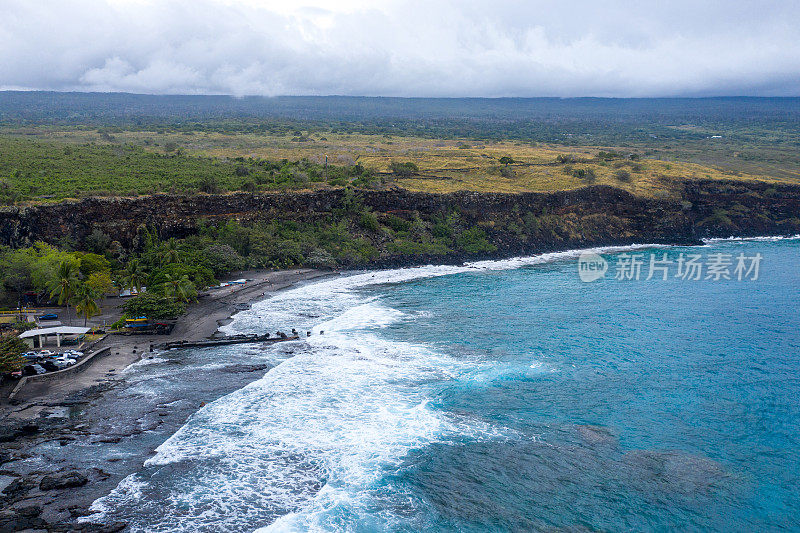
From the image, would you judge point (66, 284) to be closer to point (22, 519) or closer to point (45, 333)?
point (45, 333)

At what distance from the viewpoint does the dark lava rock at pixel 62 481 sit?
24.7 metres

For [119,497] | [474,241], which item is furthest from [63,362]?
[474,241]

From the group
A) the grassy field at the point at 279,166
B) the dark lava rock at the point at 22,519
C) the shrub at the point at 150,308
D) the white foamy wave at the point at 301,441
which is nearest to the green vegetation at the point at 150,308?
the shrub at the point at 150,308

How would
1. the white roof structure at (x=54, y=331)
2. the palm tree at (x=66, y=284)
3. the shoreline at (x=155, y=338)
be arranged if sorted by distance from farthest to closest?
the palm tree at (x=66, y=284) → the white roof structure at (x=54, y=331) → the shoreline at (x=155, y=338)

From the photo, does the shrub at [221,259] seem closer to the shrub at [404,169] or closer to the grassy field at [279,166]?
the grassy field at [279,166]

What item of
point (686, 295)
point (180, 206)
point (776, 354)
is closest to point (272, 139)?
point (180, 206)

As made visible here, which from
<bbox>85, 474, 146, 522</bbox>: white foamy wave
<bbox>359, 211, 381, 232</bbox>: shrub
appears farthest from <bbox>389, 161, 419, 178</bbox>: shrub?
<bbox>85, 474, 146, 522</bbox>: white foamy wave

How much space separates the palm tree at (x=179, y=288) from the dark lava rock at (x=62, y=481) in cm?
2573

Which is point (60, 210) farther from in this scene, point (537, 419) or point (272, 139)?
point (272, 139)

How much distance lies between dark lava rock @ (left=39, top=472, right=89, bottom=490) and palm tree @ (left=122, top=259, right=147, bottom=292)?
28462 millimetres

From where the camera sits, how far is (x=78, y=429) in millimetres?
29766

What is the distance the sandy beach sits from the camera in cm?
2372

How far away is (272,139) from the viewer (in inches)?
5748

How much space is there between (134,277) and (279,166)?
43.2 metres
